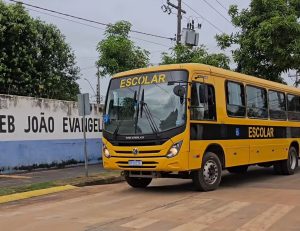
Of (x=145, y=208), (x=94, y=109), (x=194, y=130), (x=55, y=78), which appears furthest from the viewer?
(x=55, y=78)

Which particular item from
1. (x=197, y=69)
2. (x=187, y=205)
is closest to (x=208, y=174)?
(x=187, y=205)

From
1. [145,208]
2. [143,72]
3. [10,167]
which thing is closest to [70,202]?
[145,208]

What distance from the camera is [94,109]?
20.5 meters

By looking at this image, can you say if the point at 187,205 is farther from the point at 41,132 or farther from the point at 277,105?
the point at 41,132

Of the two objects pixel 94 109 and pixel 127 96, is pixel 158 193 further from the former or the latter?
pixel 94 109

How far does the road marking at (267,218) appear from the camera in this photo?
8164 mm

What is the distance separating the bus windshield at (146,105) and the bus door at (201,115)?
334mm

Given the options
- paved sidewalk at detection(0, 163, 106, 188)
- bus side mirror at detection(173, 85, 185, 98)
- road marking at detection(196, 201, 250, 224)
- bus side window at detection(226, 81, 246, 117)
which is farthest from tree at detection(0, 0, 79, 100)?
road marking at detection(196, 201, 250, 224)

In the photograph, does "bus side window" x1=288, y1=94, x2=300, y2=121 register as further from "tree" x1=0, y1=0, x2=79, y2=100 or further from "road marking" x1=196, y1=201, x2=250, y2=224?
"tree" x1=0, y1=0, x2=79, y2=100

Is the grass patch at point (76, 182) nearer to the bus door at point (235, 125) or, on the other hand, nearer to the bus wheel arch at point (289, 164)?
the bus door at point (235, 125)

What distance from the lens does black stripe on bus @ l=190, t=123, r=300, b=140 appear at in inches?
475

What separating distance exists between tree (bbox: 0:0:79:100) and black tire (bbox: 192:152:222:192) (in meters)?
10.5

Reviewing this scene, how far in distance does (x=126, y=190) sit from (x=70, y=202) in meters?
2.14

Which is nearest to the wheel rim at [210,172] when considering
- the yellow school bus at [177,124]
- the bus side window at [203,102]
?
the yellow school bus at [177,124]
